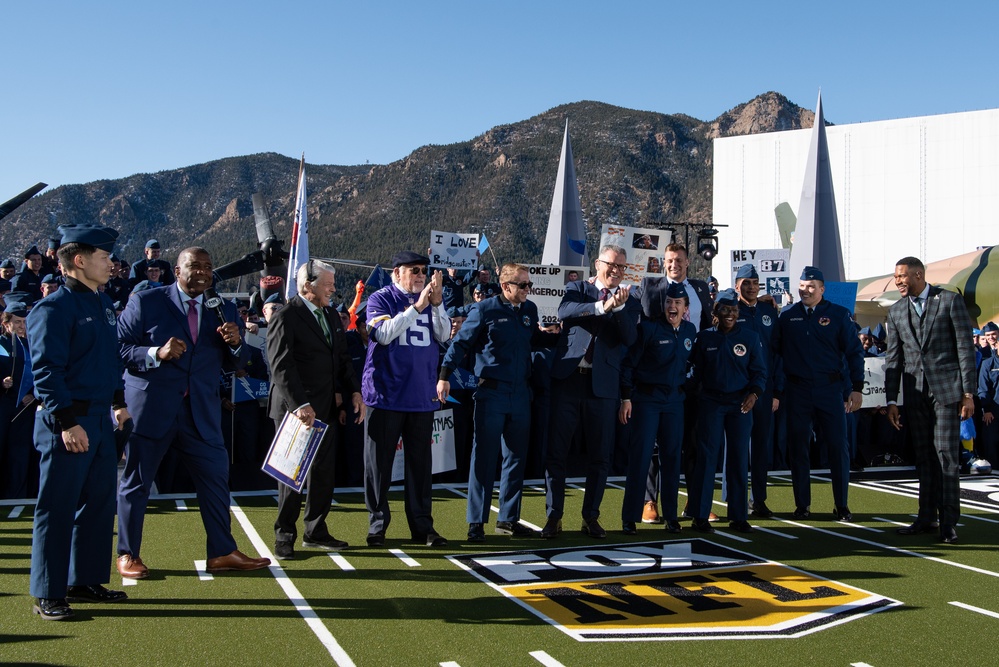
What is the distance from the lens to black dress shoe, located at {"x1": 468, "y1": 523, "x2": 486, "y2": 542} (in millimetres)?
7672

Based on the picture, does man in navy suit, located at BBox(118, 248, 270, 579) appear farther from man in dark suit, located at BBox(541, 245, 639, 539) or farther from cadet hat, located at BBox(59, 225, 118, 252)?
man in dark suit, located at BBox(541, 245, 639, 539)

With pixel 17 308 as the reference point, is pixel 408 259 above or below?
above

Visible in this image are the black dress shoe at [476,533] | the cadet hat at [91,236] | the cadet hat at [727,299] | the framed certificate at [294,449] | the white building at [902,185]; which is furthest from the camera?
the white building at [902,185]

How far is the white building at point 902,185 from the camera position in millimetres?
53969

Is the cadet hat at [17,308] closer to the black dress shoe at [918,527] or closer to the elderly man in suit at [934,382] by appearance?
the elderly man in suit at [934,382]

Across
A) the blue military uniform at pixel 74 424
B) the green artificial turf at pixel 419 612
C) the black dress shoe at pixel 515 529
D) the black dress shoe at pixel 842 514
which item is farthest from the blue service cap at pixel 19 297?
the black dress shoe at pixel 842 514

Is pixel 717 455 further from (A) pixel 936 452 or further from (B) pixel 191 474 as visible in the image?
(B) pixel 191 474

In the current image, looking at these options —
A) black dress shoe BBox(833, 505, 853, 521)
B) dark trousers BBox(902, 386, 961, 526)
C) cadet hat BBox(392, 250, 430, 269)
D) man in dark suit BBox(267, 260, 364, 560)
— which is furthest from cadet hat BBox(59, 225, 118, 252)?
black dress shoe BBox(833, 505, 853, 521)

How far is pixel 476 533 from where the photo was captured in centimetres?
770

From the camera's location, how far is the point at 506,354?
25.7 ft

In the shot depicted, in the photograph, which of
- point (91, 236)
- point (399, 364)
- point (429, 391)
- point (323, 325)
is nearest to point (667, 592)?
point (429, 391)

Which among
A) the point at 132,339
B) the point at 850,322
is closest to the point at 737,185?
the point at 850,322

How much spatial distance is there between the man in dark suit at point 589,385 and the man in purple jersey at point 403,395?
1.06 meters

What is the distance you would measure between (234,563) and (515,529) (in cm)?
247
